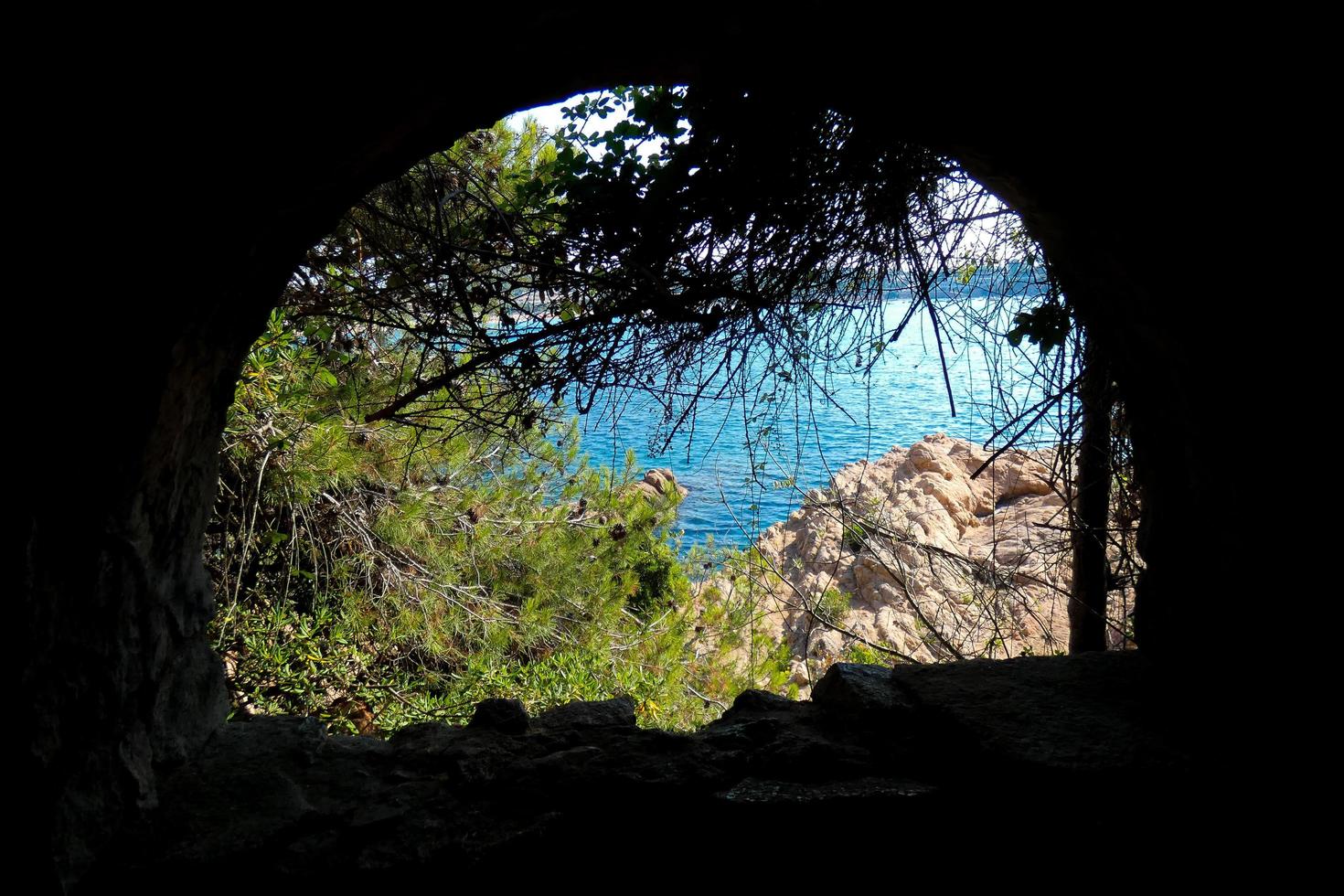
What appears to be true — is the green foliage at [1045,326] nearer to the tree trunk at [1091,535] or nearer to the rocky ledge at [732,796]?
the tree trunk at [1091,535]

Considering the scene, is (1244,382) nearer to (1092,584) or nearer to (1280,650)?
(1280,650)

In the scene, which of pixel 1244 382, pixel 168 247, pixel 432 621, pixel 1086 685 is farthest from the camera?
pixel 432 621

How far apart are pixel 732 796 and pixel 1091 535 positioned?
214 cm

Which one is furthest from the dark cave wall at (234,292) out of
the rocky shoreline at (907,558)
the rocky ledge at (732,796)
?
the rocky shoreline at (907,558)

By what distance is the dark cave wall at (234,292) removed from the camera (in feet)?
3.60

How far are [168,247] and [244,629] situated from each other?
3.22m

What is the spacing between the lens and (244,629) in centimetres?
384

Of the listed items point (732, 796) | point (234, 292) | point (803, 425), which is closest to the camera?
point (234, 292)

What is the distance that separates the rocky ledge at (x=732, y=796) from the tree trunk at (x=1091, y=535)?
3.99ft

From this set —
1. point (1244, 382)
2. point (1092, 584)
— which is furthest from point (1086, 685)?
point (1092, 584)

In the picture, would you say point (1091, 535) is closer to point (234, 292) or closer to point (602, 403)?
point (602, 403)

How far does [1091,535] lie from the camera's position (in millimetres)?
3113

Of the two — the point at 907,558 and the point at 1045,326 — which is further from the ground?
the point at 1045,326

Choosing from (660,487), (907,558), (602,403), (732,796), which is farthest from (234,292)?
(660,487)
